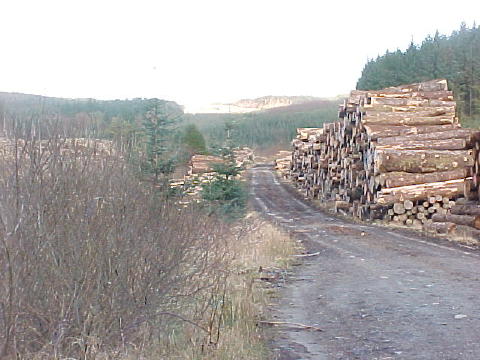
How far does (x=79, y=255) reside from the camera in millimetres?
4316

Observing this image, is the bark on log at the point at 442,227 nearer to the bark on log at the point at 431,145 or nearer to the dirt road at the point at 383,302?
the dirt road at the point at 383,302

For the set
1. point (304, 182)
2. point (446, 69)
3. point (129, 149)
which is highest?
point (446, 69)

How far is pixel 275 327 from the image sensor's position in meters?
6.49

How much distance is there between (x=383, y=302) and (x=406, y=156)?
37.4 feet

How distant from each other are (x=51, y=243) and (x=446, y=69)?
219ft

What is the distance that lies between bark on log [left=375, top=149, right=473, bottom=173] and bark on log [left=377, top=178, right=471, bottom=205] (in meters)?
0.45

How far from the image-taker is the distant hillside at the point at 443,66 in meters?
61.3

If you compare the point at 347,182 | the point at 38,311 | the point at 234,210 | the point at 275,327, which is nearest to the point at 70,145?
the point at 38,311

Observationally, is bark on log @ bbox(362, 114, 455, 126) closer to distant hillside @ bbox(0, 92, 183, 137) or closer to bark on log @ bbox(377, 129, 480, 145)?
bark on log @ bbox(377, 129, 480, 145)

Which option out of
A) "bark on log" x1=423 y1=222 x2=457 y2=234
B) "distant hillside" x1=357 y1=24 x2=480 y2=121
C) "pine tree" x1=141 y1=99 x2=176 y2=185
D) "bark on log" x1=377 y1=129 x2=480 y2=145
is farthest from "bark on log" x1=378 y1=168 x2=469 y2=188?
"distant hillside" x1=357 y1=24 x2=480 y2=121

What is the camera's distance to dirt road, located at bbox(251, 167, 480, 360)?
5688 mm

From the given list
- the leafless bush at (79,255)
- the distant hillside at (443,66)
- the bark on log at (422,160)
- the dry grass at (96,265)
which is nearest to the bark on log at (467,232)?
the bark on log at (422,160)

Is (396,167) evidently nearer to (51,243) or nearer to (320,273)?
(320,273)

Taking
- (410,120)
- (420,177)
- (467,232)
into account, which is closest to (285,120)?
(410,120)
